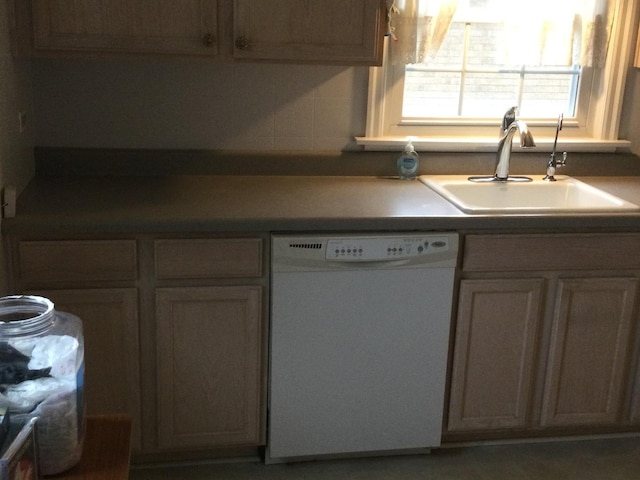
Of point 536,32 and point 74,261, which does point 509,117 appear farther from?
point 74,261

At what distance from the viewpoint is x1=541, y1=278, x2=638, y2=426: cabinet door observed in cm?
237

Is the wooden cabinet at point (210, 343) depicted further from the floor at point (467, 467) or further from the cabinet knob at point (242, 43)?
the cabinet knob at point (242, 43)

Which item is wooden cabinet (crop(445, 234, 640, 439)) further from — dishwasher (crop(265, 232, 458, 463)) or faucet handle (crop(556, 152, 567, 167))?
faucet handle (crop(556, 152, 567, 167))

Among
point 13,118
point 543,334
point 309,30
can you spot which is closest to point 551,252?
point 543,334

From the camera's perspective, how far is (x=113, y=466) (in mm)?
1329

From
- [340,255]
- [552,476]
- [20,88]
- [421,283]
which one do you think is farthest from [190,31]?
[552,476]

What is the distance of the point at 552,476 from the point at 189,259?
1.42 meters

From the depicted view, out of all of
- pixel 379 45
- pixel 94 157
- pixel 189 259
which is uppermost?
pixel 379 45

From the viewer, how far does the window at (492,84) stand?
270 centimetres

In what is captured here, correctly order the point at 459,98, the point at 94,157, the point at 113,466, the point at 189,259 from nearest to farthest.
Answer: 1. the point at 113,466
2. the point at 189,259
3. the point at 94,157
4. the point at 459,98

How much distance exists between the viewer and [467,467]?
2445 mm

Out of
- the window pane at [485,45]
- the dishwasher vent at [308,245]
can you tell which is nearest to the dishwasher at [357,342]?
the dishwasher vent at [308,245]

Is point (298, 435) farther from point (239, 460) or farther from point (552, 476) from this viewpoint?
point (552, 476)

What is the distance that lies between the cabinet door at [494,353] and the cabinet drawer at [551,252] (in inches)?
2.3
